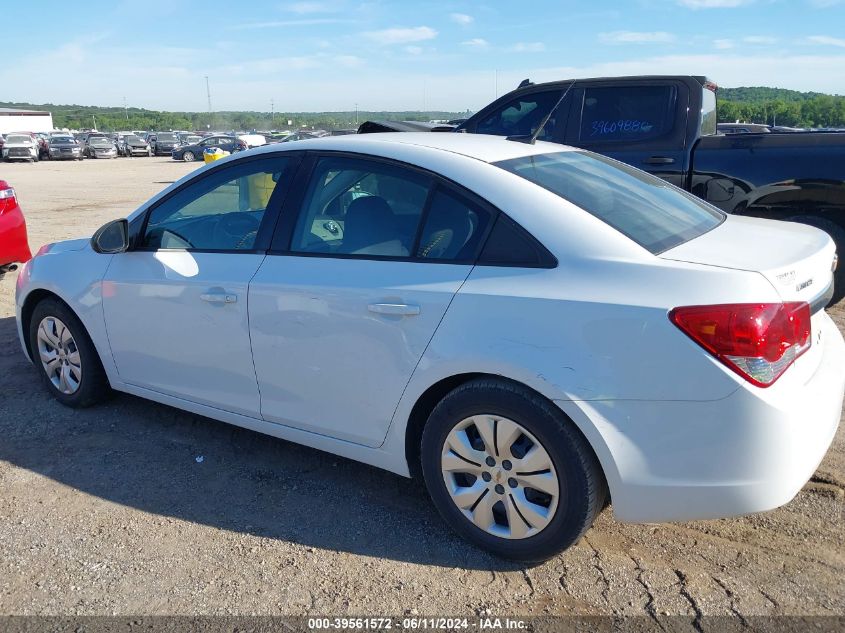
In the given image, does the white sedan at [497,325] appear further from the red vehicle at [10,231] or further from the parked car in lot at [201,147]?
the parked car in lot at [201,147]

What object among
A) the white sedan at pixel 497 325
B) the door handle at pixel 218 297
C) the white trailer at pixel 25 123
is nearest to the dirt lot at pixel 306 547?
the white sedan at pixel 497 325

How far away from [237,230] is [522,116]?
4542mm

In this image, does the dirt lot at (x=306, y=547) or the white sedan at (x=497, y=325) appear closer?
the white sedan at (x=497, y=325)

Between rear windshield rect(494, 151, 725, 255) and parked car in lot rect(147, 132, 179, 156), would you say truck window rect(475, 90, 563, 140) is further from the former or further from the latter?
parked car in lot rect(147, 132, 179, 156)

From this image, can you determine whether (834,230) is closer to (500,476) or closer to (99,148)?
(500,476)

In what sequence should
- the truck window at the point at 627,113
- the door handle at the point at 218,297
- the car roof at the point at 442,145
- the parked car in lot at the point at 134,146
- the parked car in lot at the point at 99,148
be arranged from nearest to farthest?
the car roof at the point at 442,145 < the door handle at the point at 218,297 < the truck window at the point at 627,113 < the parked car in lot at the point at 99,148 < the parked car in lot at the point at 134,146

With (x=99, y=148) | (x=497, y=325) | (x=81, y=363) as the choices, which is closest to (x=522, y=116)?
(x=81, y=363)

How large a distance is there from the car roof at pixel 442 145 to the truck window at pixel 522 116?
371cm

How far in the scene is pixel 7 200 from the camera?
23.1ft

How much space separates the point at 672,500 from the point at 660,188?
1.68 metres

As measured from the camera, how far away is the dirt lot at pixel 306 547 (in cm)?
274

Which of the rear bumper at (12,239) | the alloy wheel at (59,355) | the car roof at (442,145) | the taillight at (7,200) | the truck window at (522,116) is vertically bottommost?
the alloy wheel at (59,355)

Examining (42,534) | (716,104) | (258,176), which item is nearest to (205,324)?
(258,176)

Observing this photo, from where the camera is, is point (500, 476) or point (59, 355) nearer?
point (500, 476)
